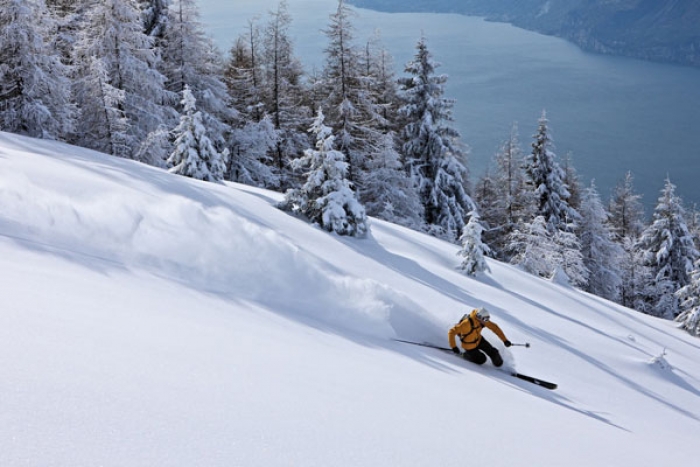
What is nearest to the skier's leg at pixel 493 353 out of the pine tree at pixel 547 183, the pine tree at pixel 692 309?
the pine tree at pixel 692 309

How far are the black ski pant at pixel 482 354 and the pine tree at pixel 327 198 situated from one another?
5391mm

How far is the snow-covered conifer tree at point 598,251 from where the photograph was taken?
116ft

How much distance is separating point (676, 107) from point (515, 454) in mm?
111848

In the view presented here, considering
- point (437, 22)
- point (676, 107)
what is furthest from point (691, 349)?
point (437, 22)

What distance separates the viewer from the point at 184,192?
1038 centimetres

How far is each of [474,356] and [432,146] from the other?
23.4 m

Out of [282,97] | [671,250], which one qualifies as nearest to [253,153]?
[282,97]

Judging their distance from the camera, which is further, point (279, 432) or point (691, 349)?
point (691, 349)

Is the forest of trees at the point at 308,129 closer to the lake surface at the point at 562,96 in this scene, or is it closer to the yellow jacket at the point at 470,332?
the yellow jacket at the point at 470,332

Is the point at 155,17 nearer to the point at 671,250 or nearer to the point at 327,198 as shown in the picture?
the point at 327,198

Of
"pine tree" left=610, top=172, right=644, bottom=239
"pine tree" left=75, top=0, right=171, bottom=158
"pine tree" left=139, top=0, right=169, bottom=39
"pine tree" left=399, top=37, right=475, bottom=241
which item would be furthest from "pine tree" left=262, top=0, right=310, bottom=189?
"pine tree" left=610, top=172, right=644, bottom=239

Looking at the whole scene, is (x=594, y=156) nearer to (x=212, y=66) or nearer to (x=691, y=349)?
(x=212, y=66)

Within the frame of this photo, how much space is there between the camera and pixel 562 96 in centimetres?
9694

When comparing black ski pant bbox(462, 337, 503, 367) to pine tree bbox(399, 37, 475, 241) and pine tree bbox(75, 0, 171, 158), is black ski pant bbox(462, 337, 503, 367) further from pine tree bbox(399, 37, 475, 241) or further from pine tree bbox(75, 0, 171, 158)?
pine tree bbox(399, 37, 475, 241)
